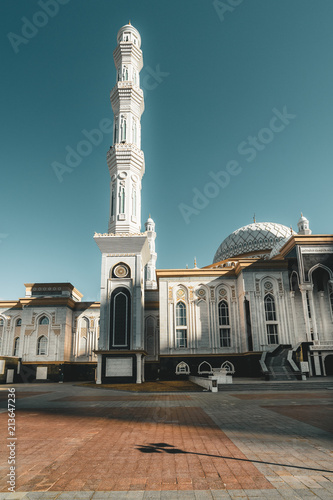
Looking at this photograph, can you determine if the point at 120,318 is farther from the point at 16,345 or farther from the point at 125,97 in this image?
the point at 125,97

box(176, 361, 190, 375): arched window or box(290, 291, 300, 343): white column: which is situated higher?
box(290, 291, 300, 343): white column

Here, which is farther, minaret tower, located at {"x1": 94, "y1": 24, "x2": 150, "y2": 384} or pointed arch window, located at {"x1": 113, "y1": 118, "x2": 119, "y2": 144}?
pointed arch window, located at {"x1": 113, "y1": 118, "x2": 119, "y2": 144}

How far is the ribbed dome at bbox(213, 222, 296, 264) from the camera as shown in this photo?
48.7 m

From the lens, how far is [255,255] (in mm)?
48219

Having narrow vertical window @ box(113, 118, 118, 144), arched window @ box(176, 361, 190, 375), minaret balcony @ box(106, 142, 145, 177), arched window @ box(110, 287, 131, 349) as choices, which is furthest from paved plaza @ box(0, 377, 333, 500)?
narrow vertical window @ box(113, 118, 118, 144)

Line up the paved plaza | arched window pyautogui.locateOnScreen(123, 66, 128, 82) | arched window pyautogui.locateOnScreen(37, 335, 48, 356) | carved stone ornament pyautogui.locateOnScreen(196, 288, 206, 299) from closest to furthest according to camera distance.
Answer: the paved plaza
carved stone ornament pyautogui.locateOnScreen(196, 288, 206, 299)
arched window pyautogui.locateOnScreen(123, 66, 128, 82)
arched window pyautogui.locateOnScreen(37, 335, 48, 356)

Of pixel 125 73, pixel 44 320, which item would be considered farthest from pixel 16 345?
pixel 125 73

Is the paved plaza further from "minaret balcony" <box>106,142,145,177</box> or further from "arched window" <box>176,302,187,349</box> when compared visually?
"minaret balcony" <box>106,142,145,177</box>

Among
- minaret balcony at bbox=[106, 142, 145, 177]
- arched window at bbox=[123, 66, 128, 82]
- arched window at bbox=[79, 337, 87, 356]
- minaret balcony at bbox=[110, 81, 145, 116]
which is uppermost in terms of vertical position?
arched window at bbox=[123, 66, 128, 82]

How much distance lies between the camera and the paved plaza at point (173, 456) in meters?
4.81

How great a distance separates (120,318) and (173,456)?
2652cm

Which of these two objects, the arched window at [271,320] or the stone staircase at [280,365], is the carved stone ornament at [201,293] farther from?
the stone staircase at [280,365]

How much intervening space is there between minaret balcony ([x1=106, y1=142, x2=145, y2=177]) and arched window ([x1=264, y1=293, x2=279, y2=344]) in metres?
17.9

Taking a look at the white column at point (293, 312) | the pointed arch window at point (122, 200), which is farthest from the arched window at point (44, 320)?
the white column at point (293, 312)
